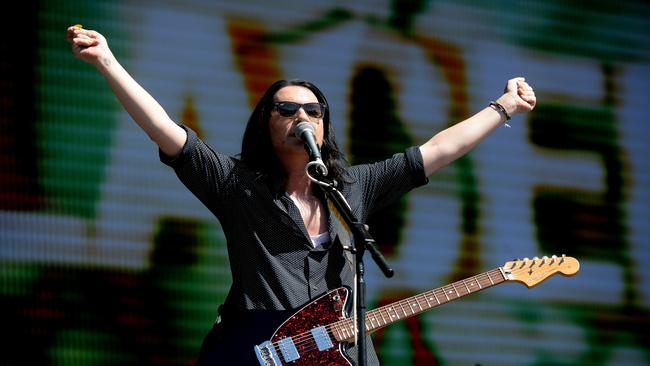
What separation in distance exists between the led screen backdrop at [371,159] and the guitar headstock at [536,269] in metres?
1.14

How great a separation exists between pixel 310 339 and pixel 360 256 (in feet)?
1.32

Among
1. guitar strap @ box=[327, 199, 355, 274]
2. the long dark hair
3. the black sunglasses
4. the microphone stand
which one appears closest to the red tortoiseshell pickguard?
guitar strap @ box=[327, 199, 355, 274]

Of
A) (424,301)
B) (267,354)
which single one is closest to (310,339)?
(267,354)

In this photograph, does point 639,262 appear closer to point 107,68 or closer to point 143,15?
point 143,15

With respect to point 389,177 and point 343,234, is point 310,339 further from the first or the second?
point 389,177

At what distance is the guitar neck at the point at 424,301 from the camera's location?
11.2 feet

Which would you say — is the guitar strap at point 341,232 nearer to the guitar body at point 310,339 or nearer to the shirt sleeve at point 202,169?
the guitar body at point 310,339

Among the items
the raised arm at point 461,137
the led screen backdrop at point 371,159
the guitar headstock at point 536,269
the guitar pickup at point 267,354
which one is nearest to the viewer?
the guitar pickup at point 267,354

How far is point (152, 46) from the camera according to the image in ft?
15.3

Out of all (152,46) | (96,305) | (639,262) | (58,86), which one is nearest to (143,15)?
(152,46)

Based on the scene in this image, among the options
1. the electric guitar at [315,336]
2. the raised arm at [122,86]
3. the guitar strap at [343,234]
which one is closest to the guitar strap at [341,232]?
the guitar strap at [343,234]

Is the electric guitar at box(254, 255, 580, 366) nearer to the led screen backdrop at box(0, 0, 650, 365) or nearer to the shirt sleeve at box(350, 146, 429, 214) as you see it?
the shirt sleeve at box(350, 146, 429, 214)

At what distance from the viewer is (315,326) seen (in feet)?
Answer: 10.7

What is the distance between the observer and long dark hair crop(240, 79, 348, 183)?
3.43 m
